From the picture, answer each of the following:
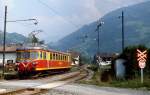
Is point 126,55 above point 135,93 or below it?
above

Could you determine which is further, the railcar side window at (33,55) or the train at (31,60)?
the railcar side window at (33,55)

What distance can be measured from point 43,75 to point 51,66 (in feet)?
4.02

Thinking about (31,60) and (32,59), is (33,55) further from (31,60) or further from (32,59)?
(31,60)

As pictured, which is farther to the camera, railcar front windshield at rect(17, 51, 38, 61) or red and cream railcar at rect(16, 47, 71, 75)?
railcar front windshield at rect(17, 51, 38, 61)

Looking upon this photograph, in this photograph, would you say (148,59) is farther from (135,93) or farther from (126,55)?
(135,93)

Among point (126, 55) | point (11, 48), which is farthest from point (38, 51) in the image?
point (11, 48)

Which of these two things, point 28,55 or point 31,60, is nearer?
point 31,60

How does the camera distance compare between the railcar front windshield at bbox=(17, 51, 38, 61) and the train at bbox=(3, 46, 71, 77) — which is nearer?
the train at bbox=(3, 46, 71, 77)

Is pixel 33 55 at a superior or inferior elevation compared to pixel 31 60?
superior

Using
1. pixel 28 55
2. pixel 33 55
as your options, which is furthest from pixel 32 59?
pixel 28 55

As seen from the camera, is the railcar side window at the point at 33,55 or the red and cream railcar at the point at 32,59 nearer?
the red and cream railcar at the point at 32,59

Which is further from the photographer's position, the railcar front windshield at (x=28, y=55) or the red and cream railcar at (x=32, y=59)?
the railcar front windshield at (x=28, y=55)

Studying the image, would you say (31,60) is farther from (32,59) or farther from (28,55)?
(28,55)

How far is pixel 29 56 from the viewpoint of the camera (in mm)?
37875
